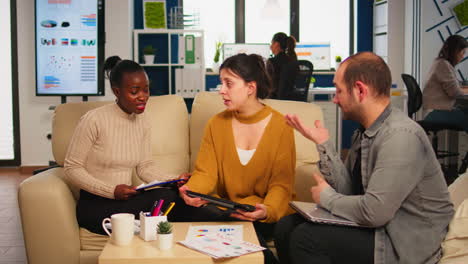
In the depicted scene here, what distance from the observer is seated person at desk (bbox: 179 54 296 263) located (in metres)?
2.33

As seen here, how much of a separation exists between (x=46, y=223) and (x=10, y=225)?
5.80 ft

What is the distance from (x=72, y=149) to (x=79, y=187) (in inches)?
6.6

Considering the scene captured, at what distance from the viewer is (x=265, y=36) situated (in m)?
7.27

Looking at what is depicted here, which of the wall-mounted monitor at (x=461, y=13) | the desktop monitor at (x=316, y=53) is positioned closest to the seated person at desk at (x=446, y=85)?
the wall-mounted monitor at (x=461, y=13)

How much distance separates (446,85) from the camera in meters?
5.14

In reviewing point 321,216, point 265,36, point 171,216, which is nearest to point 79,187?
point 171,216

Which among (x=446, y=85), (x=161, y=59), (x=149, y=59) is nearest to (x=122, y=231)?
(x=446, y=85)

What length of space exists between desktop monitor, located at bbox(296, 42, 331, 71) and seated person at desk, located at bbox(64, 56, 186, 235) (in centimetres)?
471

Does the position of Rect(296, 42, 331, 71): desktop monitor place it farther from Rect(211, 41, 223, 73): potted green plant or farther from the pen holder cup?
the pen holder cup

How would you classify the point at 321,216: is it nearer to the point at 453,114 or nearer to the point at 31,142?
the point at 453,114

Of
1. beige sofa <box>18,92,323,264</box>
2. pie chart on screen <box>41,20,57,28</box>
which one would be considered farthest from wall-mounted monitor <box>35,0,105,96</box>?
beige sofa <box>18,92,323,264</box>

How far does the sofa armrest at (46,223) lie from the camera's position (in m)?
2.25

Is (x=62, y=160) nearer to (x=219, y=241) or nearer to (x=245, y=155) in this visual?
(x=245, y=155)

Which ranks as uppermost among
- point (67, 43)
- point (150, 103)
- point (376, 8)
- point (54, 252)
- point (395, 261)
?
point (376, 8)
